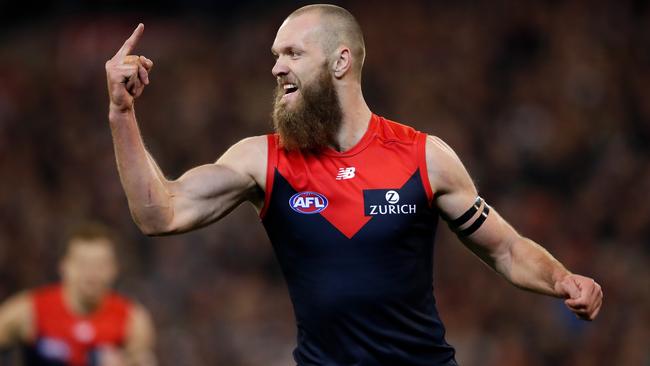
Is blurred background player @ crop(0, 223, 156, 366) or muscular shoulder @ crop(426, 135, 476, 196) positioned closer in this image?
muscular shoulder @ crop(426, 135, 476, 196)

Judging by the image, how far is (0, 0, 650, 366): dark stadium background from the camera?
996 cm

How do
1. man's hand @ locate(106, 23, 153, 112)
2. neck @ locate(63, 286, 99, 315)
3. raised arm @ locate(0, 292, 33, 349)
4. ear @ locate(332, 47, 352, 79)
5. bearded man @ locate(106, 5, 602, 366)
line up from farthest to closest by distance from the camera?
neck @ locate(63, 286, 99, 315) < raised arm @ locate(0, 292, 33, 349) < ear @ locate(332, 47, 352, 79) < bearded man @ locate(106, 5, 602, 366) < man's hand @ locate(106, 23, 153, 112)

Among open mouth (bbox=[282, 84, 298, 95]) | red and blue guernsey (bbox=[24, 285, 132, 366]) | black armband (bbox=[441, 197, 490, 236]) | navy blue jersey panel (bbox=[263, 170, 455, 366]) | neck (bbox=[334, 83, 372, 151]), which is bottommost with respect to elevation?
red and blue guernsey (bbox=[24, 285, 132, 366])

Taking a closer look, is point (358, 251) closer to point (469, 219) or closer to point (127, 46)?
point (469, 219)

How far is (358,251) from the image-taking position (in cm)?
410

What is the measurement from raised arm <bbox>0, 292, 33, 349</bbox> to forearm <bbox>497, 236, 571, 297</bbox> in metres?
3.75

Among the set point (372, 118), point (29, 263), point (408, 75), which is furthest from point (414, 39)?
point (372, 118)

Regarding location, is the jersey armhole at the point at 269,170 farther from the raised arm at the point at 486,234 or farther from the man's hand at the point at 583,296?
the man's hand at the point at 583,296

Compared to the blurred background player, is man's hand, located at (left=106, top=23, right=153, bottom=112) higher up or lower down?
higher up

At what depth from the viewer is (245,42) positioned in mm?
13664

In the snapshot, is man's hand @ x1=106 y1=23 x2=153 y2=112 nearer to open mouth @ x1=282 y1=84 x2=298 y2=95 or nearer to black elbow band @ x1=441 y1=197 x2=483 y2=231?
open mouth @ x1=282 y1=84 x2=298 y2=95

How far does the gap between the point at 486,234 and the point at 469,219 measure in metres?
0.10

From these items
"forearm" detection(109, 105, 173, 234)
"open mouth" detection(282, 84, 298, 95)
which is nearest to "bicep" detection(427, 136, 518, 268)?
"open mouth" detection(282, 84, 298, 95)

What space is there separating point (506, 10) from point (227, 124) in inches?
137
